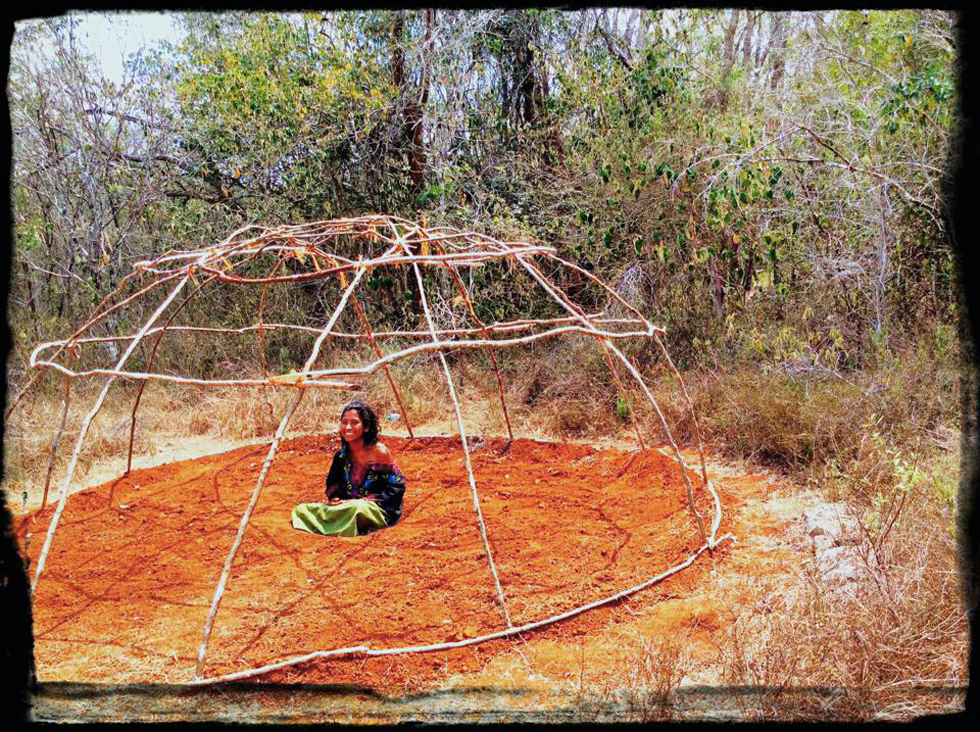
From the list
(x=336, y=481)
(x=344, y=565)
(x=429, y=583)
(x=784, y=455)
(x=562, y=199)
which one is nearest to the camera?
(x=429, y=583)

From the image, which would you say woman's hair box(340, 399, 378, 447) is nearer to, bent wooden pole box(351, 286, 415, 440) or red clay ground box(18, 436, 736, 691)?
red clay ground box(18, 436, 736, 691)

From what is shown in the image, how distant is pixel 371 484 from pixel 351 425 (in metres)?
0.44

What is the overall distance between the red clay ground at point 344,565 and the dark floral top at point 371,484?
17 cm

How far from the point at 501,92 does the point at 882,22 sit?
448cm

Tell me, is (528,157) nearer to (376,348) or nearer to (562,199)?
(562,199)

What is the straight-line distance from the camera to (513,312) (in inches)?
340

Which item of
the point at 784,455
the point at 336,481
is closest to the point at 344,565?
the point at 336,481

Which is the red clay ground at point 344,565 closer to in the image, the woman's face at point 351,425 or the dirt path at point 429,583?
the dirt path at point 429,583

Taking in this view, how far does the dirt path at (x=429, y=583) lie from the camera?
3.01 meters

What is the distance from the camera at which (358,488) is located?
4.87m

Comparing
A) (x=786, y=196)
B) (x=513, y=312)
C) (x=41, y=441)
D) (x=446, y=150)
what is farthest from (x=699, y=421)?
(x=41, y=441)

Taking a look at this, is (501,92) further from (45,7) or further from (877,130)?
(45,7)

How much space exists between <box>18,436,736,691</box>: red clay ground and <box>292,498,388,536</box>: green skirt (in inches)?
3.9

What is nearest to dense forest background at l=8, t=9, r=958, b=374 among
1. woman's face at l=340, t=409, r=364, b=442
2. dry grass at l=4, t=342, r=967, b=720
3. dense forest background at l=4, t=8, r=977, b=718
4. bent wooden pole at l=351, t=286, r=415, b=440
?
dense forest background at l=4, t=8, r=977, b=718
